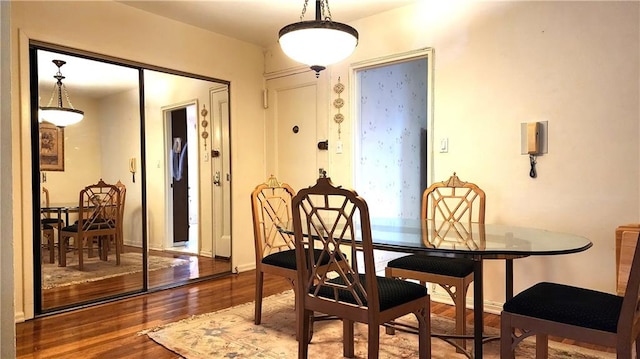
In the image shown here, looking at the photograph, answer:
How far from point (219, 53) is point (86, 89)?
1338 millimetres

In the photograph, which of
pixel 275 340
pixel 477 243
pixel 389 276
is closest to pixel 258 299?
pixel 275 340

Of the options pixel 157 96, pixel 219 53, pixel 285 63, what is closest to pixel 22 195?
pixel 157 96

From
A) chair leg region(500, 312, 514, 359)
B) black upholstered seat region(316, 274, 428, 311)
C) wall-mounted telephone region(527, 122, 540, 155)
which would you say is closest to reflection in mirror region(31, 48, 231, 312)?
black upholstered seat region(316, 274, 428, 311)

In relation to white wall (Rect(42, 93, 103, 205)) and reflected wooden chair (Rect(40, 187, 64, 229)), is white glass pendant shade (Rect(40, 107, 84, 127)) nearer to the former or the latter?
white wall (Rect(42, 93, 103, 205))

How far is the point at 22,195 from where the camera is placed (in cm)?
288

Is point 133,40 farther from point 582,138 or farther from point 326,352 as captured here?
point 582,138

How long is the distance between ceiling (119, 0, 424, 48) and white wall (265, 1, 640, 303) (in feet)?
1.24

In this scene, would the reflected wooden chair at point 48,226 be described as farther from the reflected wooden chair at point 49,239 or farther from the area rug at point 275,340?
the area rug at point 275,340

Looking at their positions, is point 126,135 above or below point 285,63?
below

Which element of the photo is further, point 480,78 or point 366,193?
point 366,193

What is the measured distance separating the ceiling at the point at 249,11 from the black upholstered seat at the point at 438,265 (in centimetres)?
208

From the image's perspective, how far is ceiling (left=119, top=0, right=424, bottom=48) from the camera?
341 cm

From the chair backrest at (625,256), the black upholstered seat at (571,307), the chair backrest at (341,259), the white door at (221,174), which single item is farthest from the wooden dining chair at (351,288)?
the white door at (221,174)

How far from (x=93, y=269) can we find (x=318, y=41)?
8.28 feet
